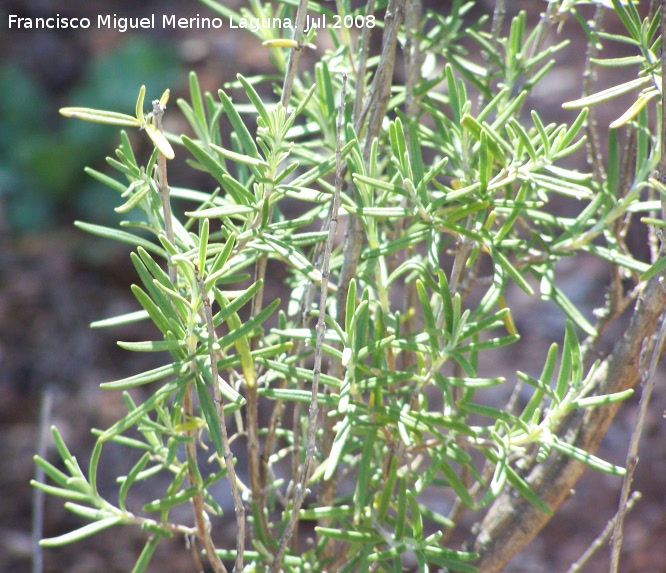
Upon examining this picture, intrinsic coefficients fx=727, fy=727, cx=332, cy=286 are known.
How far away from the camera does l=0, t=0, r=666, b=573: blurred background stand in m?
1.85

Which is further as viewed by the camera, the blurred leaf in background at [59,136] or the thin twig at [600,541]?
the blurred leaf in background at [59,136]

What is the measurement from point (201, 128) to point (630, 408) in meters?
1.69

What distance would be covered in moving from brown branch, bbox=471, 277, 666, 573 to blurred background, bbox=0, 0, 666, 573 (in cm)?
64

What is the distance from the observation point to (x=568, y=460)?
2.69ft

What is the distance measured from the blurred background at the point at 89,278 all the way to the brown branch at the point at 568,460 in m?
0.64

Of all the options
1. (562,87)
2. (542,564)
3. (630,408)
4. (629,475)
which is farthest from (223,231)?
(562,87)

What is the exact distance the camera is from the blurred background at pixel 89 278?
1.85 m

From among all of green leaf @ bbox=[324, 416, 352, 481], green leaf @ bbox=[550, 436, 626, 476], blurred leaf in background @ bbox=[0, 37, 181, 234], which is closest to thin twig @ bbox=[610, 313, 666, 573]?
green leaf @ bbox=[550, 436, 626, 476]

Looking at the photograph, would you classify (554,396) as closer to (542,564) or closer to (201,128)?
(201,128)

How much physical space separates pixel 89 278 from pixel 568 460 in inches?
81.6

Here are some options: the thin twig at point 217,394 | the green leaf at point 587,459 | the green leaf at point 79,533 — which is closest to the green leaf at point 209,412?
the thin twig at point 217,394

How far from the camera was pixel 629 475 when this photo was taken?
2.23 feet

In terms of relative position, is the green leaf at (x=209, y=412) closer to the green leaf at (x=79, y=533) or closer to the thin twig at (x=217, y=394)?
the thin twig at (x=217, y=394)

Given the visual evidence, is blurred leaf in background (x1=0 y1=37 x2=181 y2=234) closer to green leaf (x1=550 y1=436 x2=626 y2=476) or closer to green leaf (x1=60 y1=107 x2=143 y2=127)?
green leaf (x1=60 y1=107 x2=143 y2=127)
